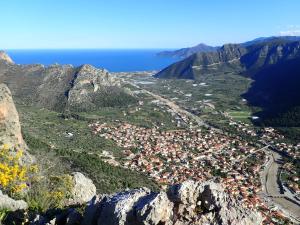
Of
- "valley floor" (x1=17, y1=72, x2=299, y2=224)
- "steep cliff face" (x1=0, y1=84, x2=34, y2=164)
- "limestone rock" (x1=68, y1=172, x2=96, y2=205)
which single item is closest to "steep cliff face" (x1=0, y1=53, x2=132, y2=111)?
"valley floor" (x1=17, y1=72, x2=299, y2=224)

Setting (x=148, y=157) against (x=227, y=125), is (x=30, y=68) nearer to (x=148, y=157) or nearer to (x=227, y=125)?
(x=227, y=125)

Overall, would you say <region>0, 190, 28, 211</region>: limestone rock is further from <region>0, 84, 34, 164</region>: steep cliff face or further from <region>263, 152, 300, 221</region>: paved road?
<region>263, 152, 300, 221</region>: paved road

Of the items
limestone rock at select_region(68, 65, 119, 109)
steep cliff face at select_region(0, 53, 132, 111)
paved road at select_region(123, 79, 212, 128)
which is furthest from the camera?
limestone rock at select_region(68, 65, 119, 109)

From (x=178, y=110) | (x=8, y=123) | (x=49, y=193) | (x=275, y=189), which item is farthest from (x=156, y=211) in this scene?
(x=178, y=110)

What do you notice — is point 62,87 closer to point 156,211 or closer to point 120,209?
point 120,209

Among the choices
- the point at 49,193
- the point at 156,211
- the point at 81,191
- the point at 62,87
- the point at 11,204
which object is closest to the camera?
the point at 156,211

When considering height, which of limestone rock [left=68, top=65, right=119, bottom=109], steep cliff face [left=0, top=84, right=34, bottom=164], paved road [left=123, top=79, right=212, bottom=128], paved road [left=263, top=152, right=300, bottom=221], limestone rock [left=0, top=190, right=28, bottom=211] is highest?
limestone rock [left=0, top=190, right=28, bottom=211]

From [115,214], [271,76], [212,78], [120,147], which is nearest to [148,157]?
[120,147]
